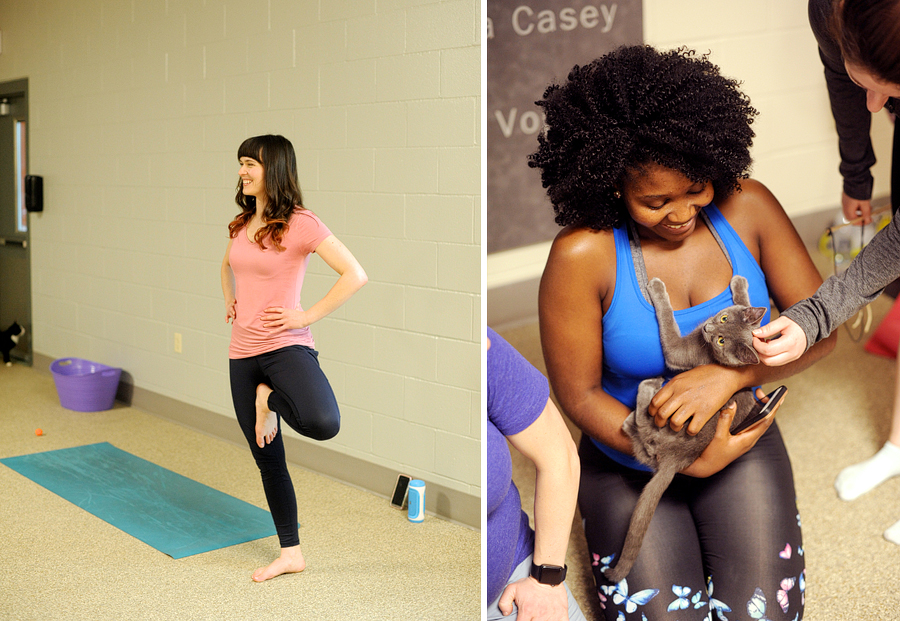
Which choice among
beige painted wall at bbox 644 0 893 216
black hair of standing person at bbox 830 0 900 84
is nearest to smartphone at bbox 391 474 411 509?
beige painted wall at bbox 644 0 893 216

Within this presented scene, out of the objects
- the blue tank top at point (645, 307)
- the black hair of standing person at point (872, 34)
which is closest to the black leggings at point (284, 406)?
the blue tank top at point (645, 307)

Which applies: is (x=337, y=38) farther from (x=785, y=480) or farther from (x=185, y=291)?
(x=785, y=480)

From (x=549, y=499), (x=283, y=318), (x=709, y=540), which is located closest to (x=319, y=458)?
(x=283, y=318)

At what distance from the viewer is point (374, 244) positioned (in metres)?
1.30

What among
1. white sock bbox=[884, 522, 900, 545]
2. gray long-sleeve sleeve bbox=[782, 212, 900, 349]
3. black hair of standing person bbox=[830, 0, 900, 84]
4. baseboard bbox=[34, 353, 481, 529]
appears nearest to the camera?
black hair of standing person bbox=[830, 0, 900, 84]

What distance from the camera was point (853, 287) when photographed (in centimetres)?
122

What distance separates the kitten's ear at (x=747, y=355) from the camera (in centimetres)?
126

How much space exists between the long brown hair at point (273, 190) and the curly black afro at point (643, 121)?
16.6 inches

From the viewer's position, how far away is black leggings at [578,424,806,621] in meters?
1.35

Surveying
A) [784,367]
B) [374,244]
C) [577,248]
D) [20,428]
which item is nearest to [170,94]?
[374,244]

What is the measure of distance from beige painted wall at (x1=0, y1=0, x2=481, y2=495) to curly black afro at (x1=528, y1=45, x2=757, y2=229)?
172mm

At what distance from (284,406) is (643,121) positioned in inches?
29.2

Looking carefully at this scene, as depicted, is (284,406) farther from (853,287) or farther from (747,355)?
(853,287)

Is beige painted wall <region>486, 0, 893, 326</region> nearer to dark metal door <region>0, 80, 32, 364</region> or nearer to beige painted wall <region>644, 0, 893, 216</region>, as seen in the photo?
beige painted wall <region>644, 0, 893, 216</region>
